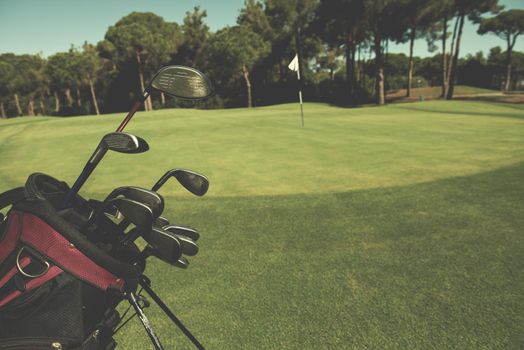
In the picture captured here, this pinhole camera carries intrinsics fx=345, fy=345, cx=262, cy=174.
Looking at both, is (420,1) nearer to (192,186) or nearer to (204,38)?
(204,38)

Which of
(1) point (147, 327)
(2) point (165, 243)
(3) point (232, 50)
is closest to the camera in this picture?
(2) point (165, 243)

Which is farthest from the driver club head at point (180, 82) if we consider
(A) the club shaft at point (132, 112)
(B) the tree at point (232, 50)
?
(B) the tree at point (232, 50)

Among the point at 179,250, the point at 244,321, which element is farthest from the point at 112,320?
the point at 244,321

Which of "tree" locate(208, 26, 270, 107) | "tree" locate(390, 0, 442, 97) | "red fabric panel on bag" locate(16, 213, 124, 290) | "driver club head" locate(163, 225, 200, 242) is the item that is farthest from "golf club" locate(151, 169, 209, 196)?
"tree" locate(208, 26, 270, 107)

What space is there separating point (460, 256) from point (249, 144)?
9660mm

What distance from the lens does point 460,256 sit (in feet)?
13.9

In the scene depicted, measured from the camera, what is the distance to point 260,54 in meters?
54.4

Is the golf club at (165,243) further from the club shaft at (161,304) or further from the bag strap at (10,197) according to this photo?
the bag strap at (10,197)

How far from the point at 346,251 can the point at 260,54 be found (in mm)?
53769

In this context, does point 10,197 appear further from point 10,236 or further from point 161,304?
point 161,304

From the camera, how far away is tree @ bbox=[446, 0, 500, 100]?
42938 mm

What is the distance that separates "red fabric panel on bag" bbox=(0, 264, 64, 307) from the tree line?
4478cm

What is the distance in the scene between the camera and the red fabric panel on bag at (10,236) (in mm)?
1547

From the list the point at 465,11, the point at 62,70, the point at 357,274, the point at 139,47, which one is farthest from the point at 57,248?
the point at 62,70
